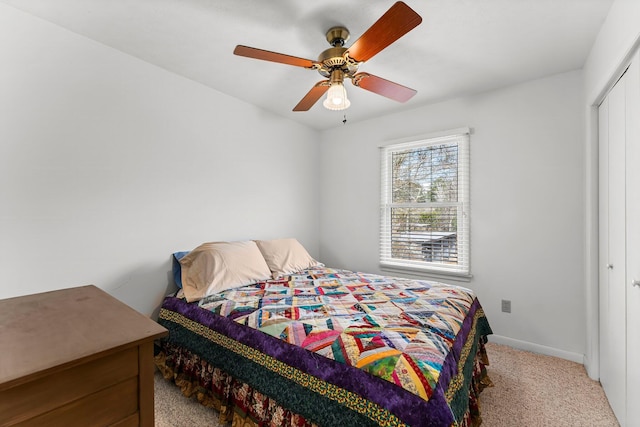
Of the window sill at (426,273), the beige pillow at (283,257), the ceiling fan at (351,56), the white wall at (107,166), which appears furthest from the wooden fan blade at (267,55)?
the window sill at (426,273)

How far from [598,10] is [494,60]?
63cm

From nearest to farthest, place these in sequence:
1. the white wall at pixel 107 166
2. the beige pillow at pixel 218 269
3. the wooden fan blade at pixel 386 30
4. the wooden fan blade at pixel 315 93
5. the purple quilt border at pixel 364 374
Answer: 1. the purple quilt border at pixel 364 374
2. the wooden fan blade at pixel 386 30
3. the white wall at pixel 107 166
4. the wooden fan blade at pixel 315 93
5. the beige pillow at pixel 218 269

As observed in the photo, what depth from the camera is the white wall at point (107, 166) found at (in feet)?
5.71

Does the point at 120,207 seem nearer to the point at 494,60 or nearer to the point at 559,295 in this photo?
the point at 494,60

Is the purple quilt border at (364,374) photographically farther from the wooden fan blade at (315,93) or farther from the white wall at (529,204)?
the wooden fan blade at (315,93)

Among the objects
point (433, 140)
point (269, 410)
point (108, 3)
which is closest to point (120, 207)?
point (108, 3)

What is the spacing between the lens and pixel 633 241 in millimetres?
1546

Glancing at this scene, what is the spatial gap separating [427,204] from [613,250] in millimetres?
1572

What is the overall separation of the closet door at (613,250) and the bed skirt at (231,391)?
720 mm

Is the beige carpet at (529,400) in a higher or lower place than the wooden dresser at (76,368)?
lower

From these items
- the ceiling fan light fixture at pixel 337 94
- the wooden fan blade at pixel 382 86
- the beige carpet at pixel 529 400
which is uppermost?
the wooden fan blade at pixel 382 86

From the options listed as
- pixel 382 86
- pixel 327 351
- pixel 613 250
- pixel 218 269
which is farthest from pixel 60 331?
pixel 613 250

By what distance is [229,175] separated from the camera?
2928 mm

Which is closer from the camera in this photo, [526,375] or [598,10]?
[598,10]
